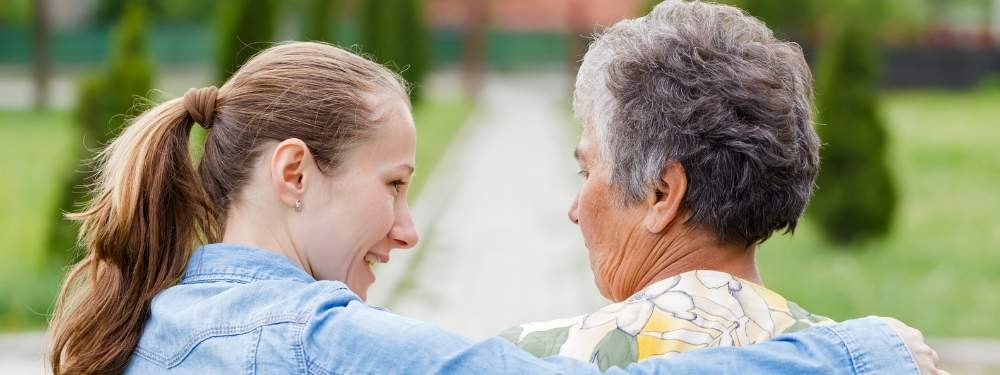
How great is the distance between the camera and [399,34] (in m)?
30.2

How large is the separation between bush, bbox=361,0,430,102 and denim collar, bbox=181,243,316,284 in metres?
24.8

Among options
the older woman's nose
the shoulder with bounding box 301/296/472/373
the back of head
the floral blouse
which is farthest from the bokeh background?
the shoulder with bounding box 301/296/472/373

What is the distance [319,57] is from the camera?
7.22 feet

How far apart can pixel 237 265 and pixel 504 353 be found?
53cm

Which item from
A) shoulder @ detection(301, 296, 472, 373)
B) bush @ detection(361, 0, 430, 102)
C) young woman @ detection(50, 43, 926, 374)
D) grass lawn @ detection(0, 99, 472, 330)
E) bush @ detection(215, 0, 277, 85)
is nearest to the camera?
shoulder @ detection(301, 296, 472, 373)

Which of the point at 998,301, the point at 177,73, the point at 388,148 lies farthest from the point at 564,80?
the point at 388,148

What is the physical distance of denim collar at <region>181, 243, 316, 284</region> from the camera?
2.06 m

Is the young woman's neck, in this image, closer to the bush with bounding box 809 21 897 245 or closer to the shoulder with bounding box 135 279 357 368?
the shoulder with bounding box 135 279 357 368

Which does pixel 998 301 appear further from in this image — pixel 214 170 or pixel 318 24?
pixel 318 24


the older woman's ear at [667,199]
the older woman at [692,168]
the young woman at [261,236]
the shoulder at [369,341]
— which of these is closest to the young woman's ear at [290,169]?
the young woman at [261,236]

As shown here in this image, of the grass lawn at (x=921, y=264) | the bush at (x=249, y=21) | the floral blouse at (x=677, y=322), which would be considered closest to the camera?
the floral blouse at (x=677, y=322)

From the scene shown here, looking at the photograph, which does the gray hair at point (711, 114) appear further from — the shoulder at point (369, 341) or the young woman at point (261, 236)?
the shoulder at point (369, 341)

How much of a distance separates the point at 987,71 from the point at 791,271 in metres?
35.6

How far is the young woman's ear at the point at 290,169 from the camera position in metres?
2.09
